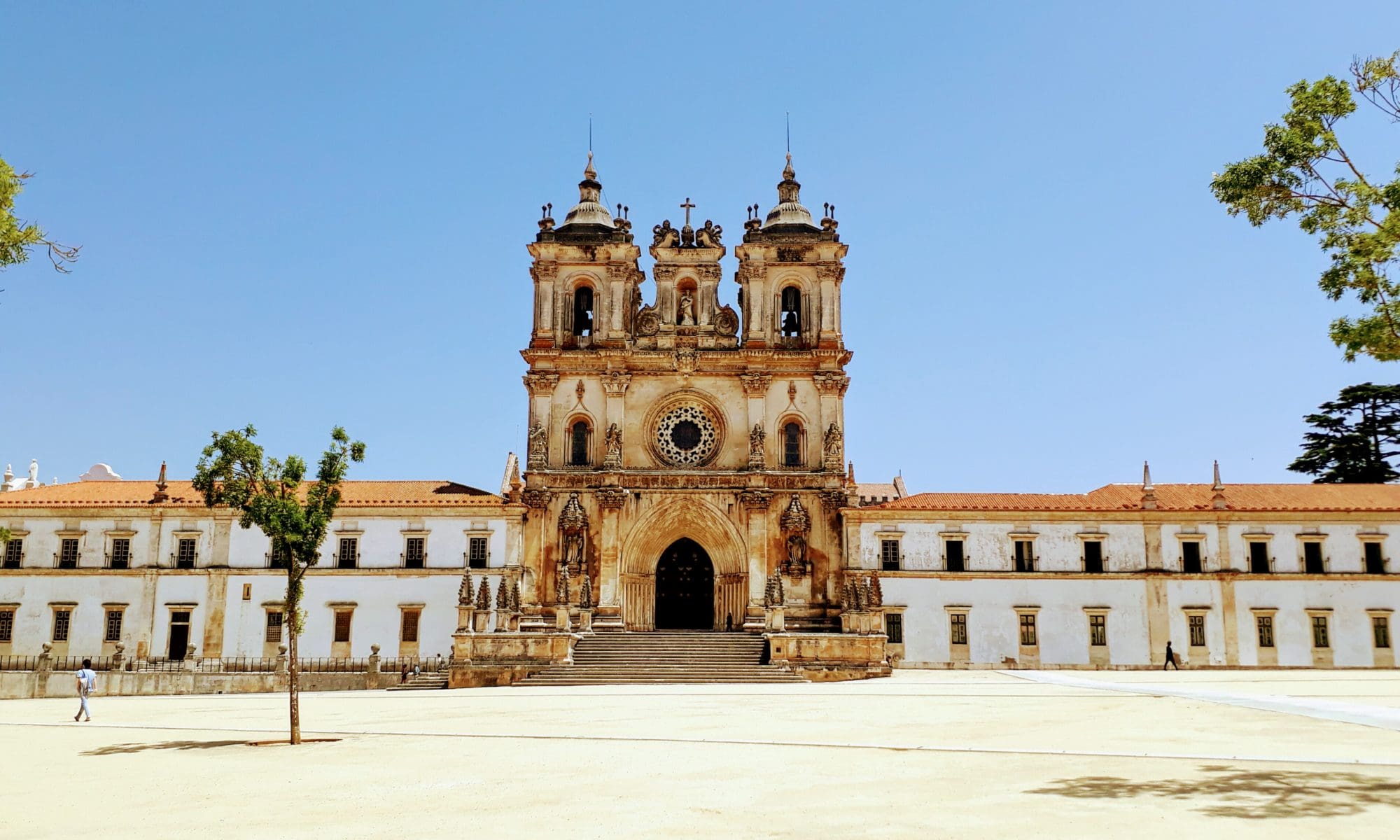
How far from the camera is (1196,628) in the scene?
139 ft

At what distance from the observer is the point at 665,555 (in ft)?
145

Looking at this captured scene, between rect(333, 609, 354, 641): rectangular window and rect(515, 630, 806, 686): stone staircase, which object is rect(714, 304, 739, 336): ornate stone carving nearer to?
rect(515, 630, 806, 686): stone staircase

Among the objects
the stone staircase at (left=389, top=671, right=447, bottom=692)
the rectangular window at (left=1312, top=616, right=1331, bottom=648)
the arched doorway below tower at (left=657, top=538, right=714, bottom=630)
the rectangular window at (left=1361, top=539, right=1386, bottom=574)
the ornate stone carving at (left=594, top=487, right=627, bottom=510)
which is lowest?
the stone staircase at (left=389, top=671, right=447, bottom=692)

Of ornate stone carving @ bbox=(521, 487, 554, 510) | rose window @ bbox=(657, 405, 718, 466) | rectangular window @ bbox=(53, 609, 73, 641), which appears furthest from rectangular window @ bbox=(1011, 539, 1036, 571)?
rectangular window @ bbox=(53, 609, 73, 641)

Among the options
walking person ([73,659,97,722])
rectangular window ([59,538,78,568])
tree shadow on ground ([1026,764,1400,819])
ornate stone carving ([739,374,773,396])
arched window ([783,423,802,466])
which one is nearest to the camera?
tree shadow on ground ([1026,764,1400,819])

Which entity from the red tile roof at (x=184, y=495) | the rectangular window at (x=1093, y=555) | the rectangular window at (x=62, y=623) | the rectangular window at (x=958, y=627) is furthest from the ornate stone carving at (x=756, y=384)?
the rectangular window at (x=62, y=623)

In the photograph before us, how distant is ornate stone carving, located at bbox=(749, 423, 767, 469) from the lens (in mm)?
43125

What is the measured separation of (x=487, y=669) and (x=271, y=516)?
55.5ft

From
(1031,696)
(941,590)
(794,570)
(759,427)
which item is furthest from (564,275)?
(1031,696)

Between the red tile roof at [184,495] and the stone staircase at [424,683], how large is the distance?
8.97 meters

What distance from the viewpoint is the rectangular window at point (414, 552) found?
42.7m

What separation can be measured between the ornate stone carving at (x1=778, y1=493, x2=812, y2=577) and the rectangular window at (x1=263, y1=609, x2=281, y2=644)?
19.4 m

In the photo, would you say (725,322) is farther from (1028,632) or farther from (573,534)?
(1028,632)

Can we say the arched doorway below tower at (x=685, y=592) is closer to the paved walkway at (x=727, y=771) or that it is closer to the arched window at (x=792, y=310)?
the arched window at (x=792, y=310)
